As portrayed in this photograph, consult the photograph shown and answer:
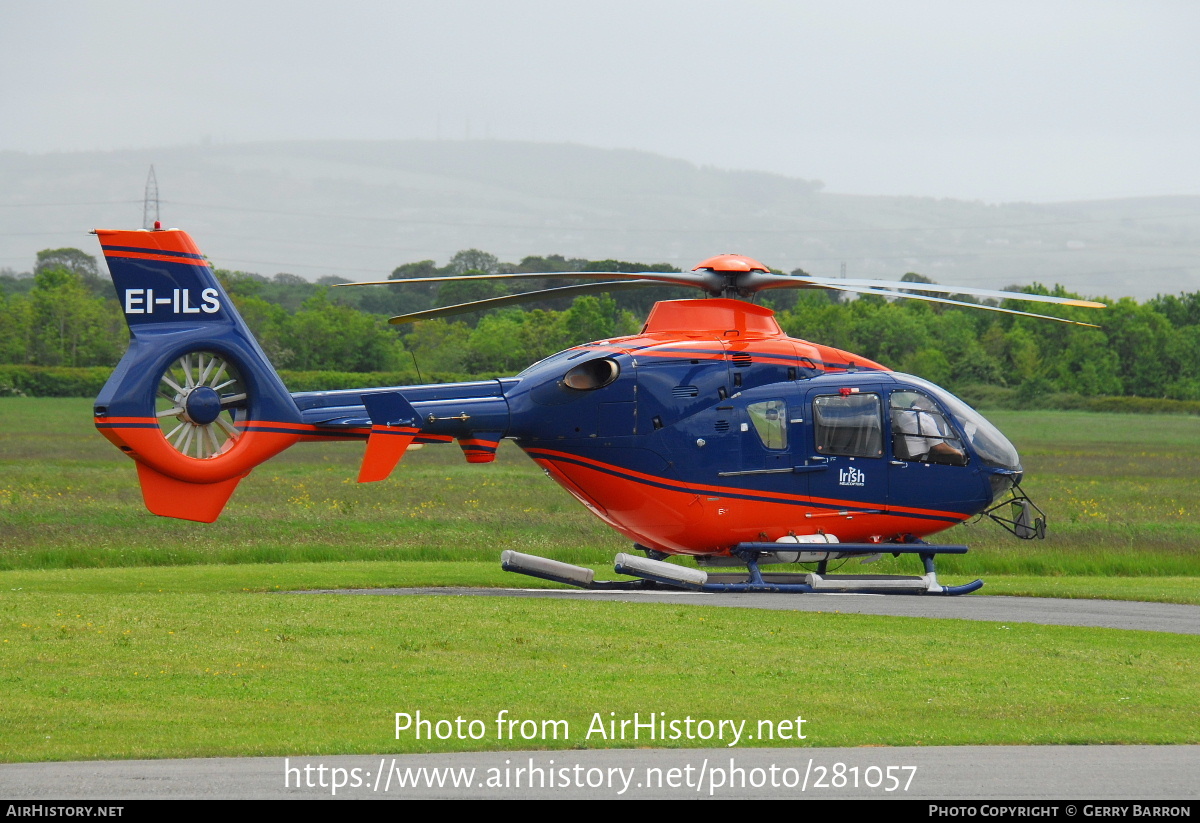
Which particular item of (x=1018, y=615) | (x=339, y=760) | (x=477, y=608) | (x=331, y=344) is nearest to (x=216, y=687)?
(x=339, y=760)

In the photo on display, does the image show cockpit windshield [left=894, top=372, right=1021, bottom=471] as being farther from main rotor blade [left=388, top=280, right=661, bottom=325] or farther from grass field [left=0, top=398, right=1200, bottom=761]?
main rotor blade [left=388, top=280, right=661, bottom=325]

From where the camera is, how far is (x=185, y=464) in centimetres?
2031

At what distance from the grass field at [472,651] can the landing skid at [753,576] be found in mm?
1277

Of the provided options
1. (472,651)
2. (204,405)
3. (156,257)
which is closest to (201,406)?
(204,405)

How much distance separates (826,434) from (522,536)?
1263 cm

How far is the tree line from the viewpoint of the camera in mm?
103250

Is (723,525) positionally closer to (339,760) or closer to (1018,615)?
(1018,615)

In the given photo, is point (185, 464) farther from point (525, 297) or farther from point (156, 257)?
point (525, 297)

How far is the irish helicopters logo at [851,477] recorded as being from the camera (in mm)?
22516

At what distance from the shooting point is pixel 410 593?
22953mm

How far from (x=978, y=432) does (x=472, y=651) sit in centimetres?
1067

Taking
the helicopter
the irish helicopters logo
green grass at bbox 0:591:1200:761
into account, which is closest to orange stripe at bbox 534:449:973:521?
the helicopter
